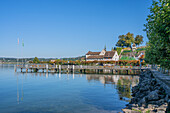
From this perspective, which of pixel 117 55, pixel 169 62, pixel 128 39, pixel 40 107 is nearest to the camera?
pixel 169 62

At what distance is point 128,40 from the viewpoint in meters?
108

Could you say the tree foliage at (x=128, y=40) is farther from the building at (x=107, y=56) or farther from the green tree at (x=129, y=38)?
the building at (x=107, y=56)

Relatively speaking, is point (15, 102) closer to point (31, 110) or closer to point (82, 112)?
point (31, 110)

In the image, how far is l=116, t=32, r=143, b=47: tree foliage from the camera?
108 meters

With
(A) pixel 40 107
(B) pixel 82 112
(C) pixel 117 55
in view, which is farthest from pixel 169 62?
(C) pixel 117 55

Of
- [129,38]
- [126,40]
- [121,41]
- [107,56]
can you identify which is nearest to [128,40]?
[126,40]

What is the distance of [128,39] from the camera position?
358 ft

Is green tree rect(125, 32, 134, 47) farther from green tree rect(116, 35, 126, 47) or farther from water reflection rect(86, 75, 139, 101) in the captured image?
water reflection rect(86, 75, 139, 101)

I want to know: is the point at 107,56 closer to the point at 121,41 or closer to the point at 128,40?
the point at 128,40

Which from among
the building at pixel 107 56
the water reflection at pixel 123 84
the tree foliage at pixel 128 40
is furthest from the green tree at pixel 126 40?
the water reflection at pixel 123 84

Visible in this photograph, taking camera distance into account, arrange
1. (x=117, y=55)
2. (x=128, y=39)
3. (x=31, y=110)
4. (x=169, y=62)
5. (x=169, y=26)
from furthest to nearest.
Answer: (x=128, y=39)
(x=117, y=55)
(x=31, y=110)
(x=169, y=62)
(x=169, y=26)

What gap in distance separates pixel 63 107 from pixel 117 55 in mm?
89074

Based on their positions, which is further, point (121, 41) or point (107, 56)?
point (121, 41)

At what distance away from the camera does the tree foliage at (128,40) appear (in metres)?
108
